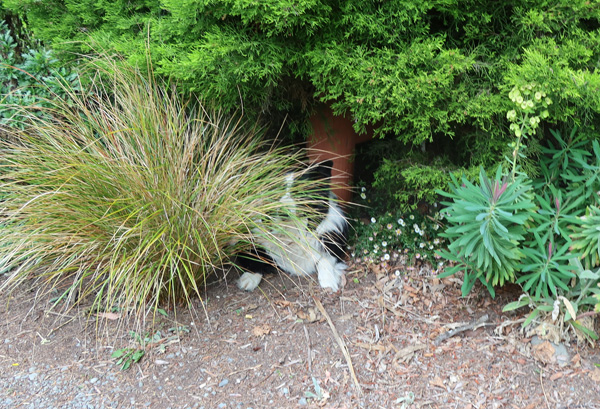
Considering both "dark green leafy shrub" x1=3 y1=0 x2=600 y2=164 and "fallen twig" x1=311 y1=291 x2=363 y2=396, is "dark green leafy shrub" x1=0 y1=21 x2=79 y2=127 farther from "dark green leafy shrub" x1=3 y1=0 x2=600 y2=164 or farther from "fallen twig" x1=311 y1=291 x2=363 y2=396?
"fallen twig" x1=311 y1=291 x2=363 y2=396

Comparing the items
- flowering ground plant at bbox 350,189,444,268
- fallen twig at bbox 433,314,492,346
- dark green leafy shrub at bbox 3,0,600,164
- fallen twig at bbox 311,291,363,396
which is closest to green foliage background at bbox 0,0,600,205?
dark green leafy shrub at bbox 3,0,600,164

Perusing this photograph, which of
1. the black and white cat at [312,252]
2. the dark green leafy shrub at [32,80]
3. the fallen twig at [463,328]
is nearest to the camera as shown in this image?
the fallen twig at [463,328]

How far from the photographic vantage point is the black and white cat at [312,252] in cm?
269

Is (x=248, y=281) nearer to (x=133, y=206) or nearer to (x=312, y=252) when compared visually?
(x=312, y=252)

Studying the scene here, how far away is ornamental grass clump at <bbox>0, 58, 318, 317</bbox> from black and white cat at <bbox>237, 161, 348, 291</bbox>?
178 mm

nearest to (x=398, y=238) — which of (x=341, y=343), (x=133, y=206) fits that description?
(x=341, y=343)

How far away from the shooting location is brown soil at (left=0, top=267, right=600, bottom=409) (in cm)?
208

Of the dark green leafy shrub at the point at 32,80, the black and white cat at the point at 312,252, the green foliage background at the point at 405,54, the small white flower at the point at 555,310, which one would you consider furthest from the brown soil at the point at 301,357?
the dark green leafy shrub at the point at 32,80

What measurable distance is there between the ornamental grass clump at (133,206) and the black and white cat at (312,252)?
→ 178 millimetres

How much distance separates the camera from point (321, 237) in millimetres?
2771

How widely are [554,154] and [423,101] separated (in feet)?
2.76

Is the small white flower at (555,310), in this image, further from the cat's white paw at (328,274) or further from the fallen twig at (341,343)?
the cat's white paw at (328,274)

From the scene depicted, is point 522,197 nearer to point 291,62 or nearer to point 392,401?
point 392,401

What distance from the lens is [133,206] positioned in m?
2.30
